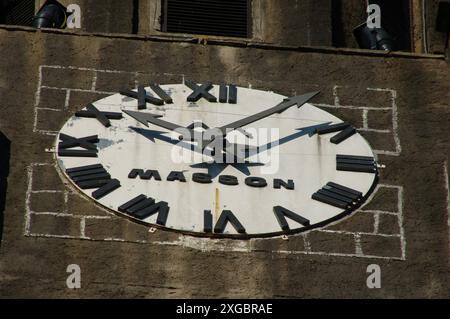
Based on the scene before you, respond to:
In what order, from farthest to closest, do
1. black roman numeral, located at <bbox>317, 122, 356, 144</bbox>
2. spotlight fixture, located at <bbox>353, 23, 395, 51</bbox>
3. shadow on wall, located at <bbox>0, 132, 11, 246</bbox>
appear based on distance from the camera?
spotlight fixture, located at <bbox>353, 23, 395, 51</bbox> < black roman numeral, located at <bbox>317, 122, 356, 144</bbox> < shadow on wall, located at <bbox>0, 132, 11, 246</bbox>

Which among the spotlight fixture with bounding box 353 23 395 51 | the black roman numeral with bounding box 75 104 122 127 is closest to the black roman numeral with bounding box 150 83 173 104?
the black roman numeral with bounding box 75 104 122 127

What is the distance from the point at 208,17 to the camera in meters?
19.7

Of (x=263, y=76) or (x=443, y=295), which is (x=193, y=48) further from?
(x=443, y=295)

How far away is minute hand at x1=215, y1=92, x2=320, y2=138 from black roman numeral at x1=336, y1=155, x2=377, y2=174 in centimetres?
53

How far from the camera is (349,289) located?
1728cm

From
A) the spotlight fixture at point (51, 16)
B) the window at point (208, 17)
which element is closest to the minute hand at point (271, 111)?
the window at point (208, 17)

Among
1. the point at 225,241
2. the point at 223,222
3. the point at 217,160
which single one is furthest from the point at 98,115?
the point at 225,241

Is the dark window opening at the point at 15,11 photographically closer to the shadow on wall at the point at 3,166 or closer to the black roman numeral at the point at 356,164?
the shadow on wall at the point at 3,166

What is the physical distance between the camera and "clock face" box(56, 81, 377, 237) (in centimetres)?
1762

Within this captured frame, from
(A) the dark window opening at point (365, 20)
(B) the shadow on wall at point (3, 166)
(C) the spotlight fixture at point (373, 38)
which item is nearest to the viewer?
(B) the shadow on wall at point (3, 166)

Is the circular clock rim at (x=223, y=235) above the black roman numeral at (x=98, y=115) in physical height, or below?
below

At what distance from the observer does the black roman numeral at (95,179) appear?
17.7 metres

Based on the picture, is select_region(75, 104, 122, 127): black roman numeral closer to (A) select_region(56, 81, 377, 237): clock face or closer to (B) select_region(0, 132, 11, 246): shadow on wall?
(A) select_region(56, 81, 377, 237): clock face

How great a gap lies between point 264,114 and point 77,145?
4.05ft
